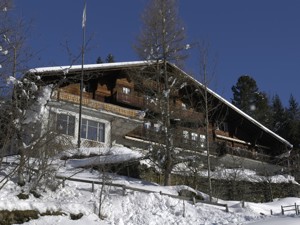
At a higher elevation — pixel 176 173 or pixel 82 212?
pixel 176 173

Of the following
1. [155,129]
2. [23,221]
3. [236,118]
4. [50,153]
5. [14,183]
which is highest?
[236,118]

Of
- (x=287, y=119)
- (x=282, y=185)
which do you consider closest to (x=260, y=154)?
(x=282, y=185)

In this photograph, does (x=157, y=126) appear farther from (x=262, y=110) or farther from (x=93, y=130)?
(x=262, y=110)

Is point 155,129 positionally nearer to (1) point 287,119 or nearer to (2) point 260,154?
(2) point 260,154

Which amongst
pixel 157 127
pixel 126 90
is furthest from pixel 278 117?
pixel 157 127

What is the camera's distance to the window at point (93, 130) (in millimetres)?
32312

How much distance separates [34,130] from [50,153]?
151 cm

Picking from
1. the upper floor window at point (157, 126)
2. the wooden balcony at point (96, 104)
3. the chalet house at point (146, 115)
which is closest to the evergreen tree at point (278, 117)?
the chalet house at point (146, 115)

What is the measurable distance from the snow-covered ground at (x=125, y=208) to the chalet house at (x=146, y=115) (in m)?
3.53

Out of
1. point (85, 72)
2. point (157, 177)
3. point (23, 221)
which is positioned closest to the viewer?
point (23, 221)

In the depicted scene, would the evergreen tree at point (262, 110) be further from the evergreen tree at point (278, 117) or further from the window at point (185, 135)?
the window at point (185, 135)

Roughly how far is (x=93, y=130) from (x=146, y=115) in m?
5.04

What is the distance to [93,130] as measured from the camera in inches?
1297

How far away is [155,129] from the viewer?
86.3 ft
